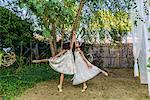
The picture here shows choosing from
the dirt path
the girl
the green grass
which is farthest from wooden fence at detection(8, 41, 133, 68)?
the girl

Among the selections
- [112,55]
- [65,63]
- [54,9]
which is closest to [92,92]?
[65,63]

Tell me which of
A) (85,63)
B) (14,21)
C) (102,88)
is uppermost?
(14,21)

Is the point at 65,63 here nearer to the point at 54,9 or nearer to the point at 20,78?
the point at 20,78

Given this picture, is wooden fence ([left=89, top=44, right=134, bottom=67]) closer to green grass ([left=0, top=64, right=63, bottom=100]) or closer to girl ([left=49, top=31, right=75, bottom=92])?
green grass ([left=0, top=64, right=63, bottom=100])

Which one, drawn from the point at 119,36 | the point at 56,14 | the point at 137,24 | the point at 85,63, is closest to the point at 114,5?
the point at 137,24

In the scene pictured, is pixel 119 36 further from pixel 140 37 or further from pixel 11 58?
pixel 11 58

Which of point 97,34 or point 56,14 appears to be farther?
point 97,34

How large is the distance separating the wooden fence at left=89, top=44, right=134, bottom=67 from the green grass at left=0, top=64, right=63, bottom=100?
3153 mm

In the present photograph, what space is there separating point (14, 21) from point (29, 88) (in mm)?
3561

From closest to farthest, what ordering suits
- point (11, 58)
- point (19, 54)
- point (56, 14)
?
point (56, 14) → point (11, 58) → point (19, 54)

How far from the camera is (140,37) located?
8.48m

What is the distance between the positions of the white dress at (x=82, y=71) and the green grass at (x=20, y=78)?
116 centimetres

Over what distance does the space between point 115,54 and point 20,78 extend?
560 cm

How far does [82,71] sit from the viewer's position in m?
7.38
